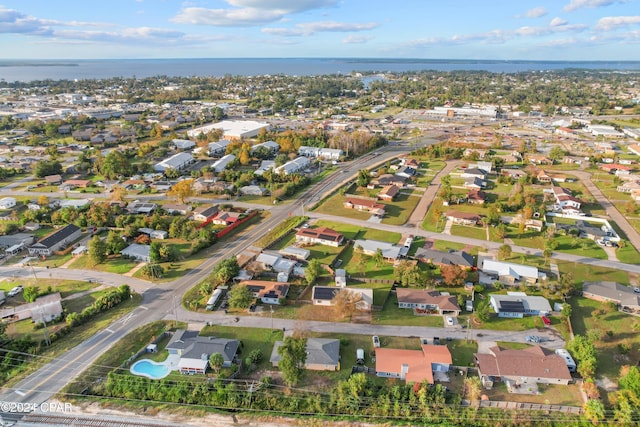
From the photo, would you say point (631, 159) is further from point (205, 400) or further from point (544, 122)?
point (205, 400)

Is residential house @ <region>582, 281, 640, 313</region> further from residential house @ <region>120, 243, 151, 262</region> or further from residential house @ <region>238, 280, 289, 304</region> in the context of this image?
residential house @ <region>120, 243, 151, 262</region>

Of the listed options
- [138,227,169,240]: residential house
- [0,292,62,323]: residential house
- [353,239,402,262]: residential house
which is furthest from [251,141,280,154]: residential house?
[0,292,62,323]: residential house

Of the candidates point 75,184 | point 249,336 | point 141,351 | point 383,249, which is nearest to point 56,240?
point 141,351

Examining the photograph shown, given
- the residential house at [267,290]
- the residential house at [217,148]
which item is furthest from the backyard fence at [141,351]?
the residential house at [217,148]

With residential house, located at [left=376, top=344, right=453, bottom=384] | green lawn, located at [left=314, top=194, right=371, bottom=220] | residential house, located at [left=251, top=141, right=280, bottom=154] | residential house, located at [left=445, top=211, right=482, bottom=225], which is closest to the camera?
residential house, located at [left=376, top=344, right=453, bottom=384]

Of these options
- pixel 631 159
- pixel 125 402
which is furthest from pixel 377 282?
pixel 631 159

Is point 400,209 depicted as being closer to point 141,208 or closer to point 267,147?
point 141,208
